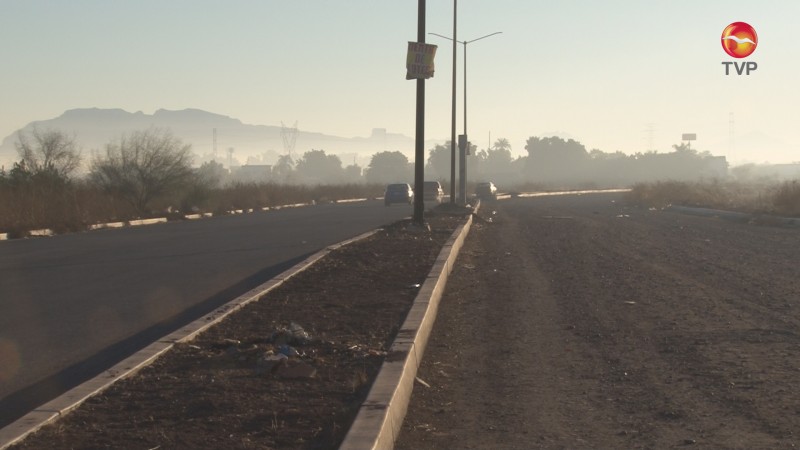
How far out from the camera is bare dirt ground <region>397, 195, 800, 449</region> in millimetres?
6875

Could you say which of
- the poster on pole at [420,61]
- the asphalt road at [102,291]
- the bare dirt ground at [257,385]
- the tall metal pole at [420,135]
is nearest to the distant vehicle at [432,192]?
the asphalt road at [102,291]

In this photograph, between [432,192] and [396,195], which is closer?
[396,195]

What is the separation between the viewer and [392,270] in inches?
650

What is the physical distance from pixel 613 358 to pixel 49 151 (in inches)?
1773

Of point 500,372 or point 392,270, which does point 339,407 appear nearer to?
point 500,372

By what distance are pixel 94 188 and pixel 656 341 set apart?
1522 inches

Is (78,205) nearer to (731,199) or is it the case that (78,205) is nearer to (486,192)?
(731,199)

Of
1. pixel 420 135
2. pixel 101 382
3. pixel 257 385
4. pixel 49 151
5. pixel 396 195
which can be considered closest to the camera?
pixel 101 382

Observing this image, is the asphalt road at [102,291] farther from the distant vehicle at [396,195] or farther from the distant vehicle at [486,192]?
the distant vehicle at [486,192]

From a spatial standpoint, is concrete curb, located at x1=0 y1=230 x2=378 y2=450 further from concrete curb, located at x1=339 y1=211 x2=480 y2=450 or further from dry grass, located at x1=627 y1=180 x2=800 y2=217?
dry grass, located at x1=627 y1=180 x2=800 y2=217

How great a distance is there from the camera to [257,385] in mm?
7578

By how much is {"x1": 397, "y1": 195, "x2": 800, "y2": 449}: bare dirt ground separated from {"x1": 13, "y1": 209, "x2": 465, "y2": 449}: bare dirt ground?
0.59m

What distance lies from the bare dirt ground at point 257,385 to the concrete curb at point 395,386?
14 cm

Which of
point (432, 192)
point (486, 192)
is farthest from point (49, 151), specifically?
point (486, 192)
